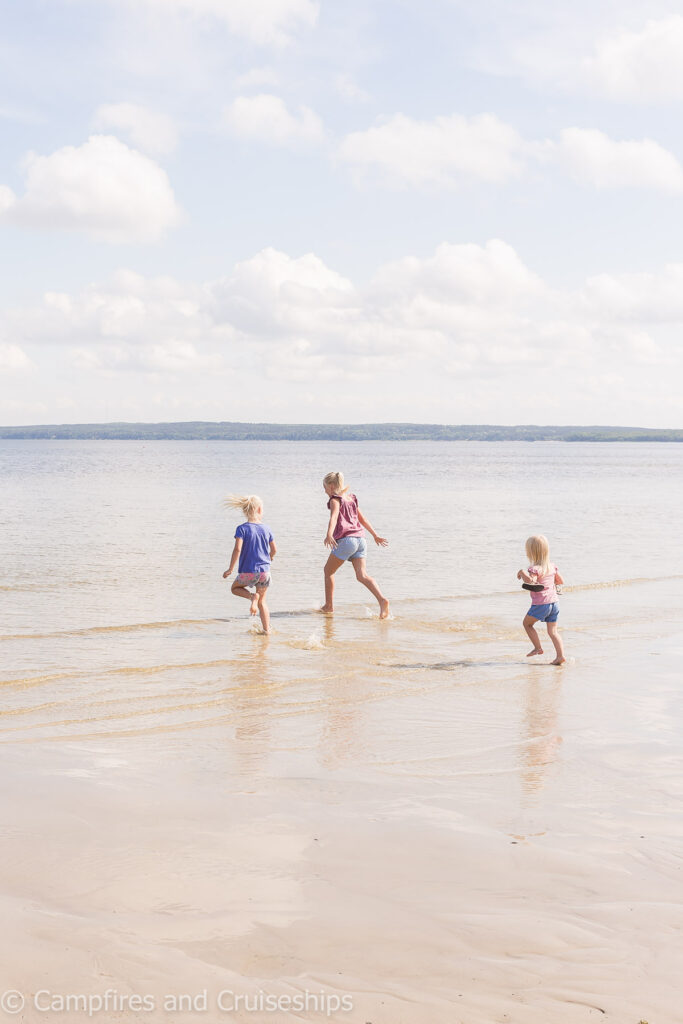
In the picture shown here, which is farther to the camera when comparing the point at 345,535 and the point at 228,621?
the point at 345,535

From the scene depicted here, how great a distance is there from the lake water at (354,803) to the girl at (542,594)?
26 centimetres

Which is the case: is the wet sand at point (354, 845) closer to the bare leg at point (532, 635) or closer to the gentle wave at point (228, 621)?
the bare leg at point (532, 635)

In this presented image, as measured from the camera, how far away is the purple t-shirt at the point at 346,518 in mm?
12352

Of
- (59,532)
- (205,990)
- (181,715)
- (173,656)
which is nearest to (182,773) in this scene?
(181,715)

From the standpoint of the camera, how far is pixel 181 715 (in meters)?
7.33

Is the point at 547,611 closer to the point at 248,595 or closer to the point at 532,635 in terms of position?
the point at 532,635

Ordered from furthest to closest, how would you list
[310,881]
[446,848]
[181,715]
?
[181,715] → [446,848] → [310,881]

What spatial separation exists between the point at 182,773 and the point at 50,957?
2.30 metres

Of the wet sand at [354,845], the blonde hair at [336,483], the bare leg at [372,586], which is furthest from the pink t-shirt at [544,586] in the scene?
the blonde hair at [336,483]

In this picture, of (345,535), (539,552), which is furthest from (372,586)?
(539,552)

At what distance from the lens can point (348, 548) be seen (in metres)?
12.4

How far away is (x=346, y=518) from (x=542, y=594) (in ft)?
12.0

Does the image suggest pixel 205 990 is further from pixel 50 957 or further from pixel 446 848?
pixel 446 848

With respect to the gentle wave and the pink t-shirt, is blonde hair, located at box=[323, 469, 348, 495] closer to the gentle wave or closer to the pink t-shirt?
the gentle wave
